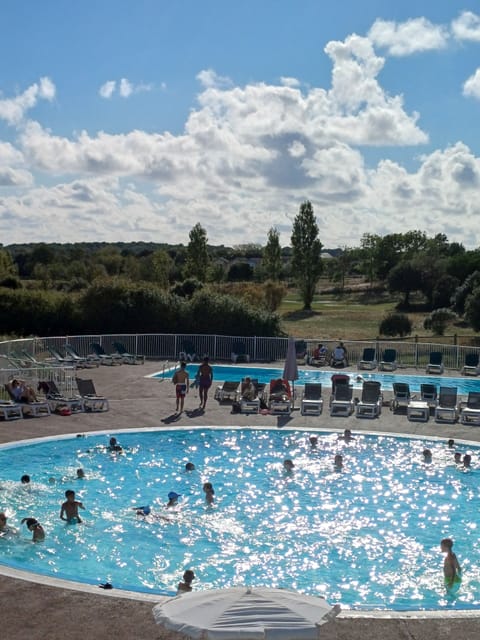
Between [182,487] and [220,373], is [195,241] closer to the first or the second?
[220,373]

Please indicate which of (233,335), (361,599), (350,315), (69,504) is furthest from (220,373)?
(350,315)

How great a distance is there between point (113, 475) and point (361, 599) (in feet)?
22.8

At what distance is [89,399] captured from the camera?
20141 mm

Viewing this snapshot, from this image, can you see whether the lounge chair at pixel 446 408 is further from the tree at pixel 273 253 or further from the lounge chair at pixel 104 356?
the tree at pixel 273 253

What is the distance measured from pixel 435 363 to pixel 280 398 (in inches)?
351

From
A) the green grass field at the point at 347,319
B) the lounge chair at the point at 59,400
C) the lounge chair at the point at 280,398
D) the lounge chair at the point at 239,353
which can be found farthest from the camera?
the green grass field at the point at 347,319

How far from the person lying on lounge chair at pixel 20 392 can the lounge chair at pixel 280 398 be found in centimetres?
642

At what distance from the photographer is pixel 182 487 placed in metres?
15.4

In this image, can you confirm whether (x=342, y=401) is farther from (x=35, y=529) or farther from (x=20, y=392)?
(x=35, y=529)

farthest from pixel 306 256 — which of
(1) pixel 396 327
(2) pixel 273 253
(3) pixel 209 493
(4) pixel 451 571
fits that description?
(4) pixel 451 571

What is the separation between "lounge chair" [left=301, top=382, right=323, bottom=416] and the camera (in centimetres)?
2068

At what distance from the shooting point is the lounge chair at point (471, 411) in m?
19.8

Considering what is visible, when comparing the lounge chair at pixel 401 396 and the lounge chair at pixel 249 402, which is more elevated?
the lounge chair at pixel 401 396

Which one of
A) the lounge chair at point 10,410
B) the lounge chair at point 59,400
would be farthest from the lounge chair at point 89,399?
the lounge chair at point 10,410
